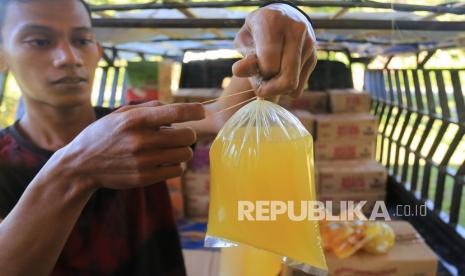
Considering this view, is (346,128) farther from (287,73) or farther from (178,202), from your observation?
(287,73)

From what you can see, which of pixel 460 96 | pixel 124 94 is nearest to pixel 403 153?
pixel 460 96

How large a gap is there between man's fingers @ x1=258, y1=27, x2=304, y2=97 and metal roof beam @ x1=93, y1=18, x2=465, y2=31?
0.85 feet

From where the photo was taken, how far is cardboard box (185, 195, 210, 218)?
2.36m

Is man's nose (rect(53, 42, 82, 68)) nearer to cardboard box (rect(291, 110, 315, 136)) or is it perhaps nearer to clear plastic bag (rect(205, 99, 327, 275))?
clear plastic bag (rect(205, 99, 327, 275))

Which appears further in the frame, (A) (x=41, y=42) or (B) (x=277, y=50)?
(A) (x=41, y=42)

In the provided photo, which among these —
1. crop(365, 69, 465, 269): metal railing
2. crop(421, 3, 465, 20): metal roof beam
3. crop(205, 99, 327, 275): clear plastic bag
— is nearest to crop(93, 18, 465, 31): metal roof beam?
crop(421, 3, 465, 20): metal roof beam

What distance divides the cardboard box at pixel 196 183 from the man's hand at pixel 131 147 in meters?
1.86

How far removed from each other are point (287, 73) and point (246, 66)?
67 millimetres

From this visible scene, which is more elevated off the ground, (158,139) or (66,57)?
(66,57)

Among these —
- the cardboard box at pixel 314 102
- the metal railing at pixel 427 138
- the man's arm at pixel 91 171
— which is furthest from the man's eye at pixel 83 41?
the cardboard box at pixel 314 102

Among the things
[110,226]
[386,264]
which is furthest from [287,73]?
[386,264]

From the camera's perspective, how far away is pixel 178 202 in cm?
232

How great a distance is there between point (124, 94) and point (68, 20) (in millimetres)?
1080

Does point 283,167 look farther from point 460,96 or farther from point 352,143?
point 352,143
